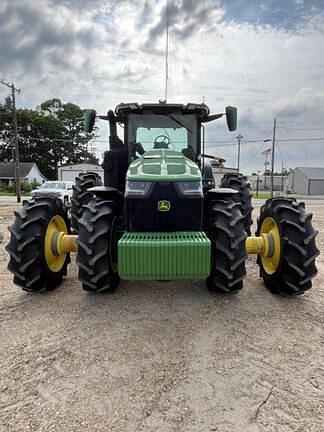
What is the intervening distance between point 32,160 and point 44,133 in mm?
5275

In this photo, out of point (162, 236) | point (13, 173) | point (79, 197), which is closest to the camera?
point (162, 236)

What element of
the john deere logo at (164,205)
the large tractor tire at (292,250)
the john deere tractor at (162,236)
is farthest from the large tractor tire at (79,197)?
the large tractor tire at (292,250)

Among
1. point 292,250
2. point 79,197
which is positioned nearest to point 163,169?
point 292,250

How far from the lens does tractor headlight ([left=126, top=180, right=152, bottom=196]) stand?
3.99 meters

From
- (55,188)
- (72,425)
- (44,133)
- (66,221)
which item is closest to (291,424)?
(72,425)

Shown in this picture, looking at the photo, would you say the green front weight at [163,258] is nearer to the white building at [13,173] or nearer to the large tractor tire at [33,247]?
the large tractor tire at [33,247]

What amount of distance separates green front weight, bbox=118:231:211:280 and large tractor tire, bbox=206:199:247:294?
52cm

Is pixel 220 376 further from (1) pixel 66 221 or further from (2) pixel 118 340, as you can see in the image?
(1) pixel 66 221

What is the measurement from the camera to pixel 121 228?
15.0 ft

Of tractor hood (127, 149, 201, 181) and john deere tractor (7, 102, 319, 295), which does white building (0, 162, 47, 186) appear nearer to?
john deere tractor (7, 102, 319, 295)

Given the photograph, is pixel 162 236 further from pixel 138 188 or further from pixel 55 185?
pixel 55 185

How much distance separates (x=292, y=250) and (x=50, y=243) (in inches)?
120

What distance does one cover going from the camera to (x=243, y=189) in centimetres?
740

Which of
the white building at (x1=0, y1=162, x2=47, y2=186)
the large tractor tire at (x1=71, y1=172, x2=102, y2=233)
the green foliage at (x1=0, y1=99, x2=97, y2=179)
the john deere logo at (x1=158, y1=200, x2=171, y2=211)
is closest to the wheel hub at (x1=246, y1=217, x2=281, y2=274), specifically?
the john deere logo at (x1=158, y1=200, x2=171, y2=211)
